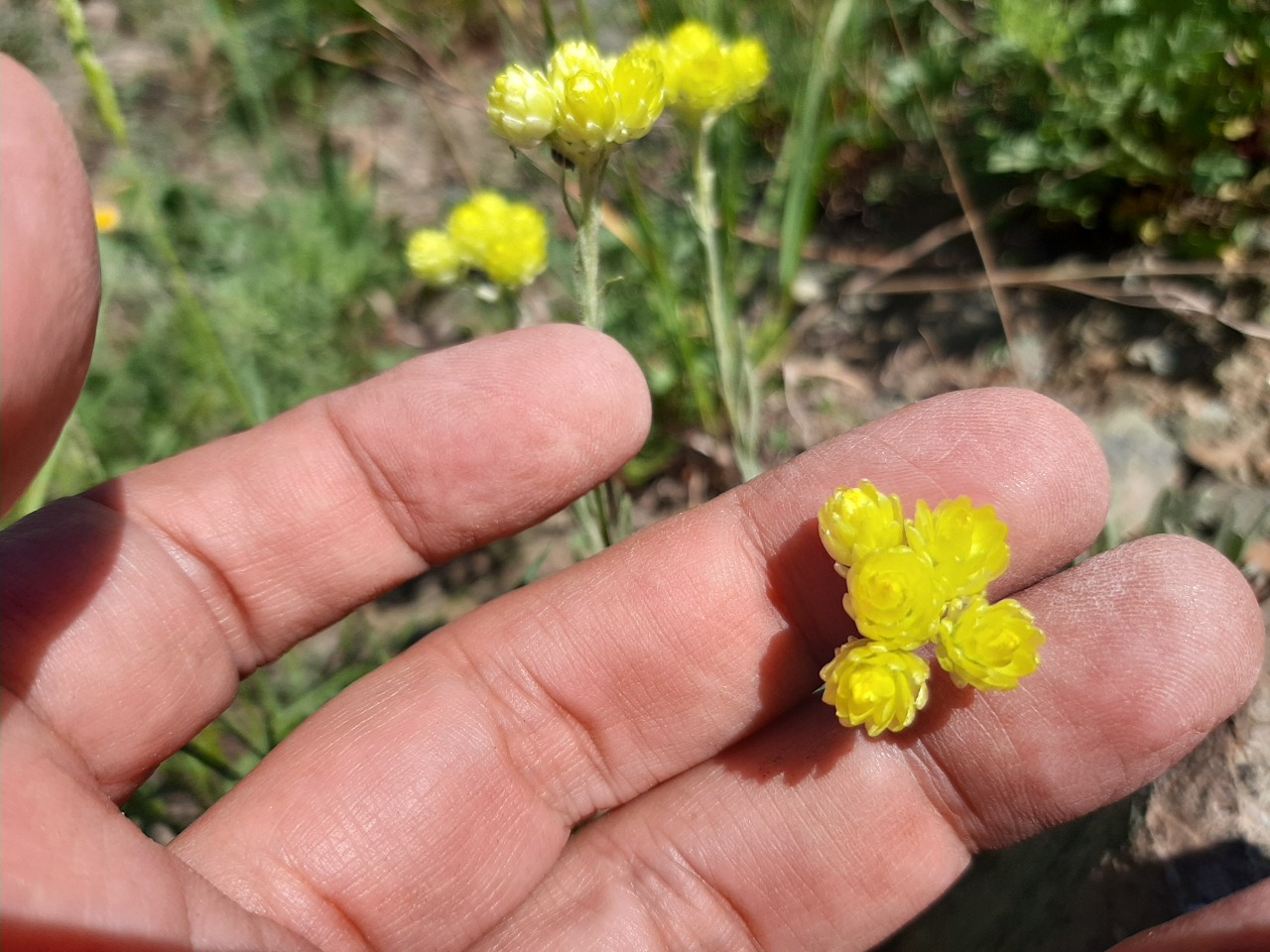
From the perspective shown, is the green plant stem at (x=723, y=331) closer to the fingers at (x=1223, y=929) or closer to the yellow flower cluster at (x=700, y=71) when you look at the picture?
the yellow flower cluster at (x=700, y=71)

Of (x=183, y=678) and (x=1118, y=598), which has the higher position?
(x=1118, y=598)

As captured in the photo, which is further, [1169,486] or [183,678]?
[1169,486]

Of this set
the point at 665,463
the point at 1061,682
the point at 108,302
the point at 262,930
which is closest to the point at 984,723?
the point at 1061,682

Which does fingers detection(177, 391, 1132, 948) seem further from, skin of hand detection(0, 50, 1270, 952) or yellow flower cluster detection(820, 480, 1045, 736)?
yellow flower cluster detection(820, 480, 1045, 736)

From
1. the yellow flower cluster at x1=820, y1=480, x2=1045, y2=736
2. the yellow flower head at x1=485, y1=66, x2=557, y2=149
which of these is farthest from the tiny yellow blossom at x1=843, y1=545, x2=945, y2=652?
the yellow flower head at x1=485, y1=66, x2=557, y2=149

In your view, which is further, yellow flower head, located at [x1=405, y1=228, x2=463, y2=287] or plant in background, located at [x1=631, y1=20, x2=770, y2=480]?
yellow flower head, located at [x1=405, y1=228, x2=463, y2=287]

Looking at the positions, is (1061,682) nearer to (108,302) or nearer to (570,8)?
(108,302)
